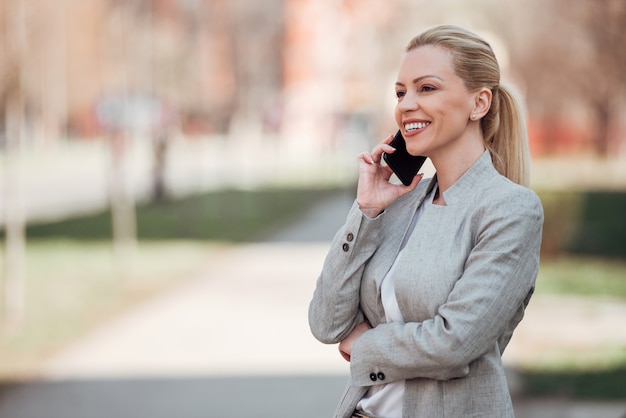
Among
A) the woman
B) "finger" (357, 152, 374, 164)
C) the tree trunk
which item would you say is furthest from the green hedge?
the woman

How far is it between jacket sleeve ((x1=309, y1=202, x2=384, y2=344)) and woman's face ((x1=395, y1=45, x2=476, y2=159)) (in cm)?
25

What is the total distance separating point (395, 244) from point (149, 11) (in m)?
13.0

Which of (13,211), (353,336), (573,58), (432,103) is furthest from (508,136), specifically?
(573,58)

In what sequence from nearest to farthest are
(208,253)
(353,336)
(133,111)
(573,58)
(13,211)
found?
1. (353,336)
2. (13,211)
3. (208,253)
4. (133,111)
5. (573,58)

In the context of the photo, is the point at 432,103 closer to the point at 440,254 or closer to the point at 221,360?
the point at 440,254

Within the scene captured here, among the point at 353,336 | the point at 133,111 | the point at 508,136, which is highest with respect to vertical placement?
the point at 508,136

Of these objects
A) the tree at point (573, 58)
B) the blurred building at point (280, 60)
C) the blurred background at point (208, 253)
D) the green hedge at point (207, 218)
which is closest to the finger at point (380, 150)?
the blurred background at point (208, 253)

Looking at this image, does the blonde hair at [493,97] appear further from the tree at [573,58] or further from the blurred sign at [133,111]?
the blurred sign at [133,111]

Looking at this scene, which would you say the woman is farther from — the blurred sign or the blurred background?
the blurred sign

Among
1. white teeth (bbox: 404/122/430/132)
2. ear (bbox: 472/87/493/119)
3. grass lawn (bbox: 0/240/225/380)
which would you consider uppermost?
ear (bbox: 472/87/493/119)

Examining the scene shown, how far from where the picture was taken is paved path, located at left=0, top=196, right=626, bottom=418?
594 centimetres

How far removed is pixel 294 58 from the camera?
68.1 meters

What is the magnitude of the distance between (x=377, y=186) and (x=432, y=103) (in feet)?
0.99

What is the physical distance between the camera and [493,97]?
7.75 feet
